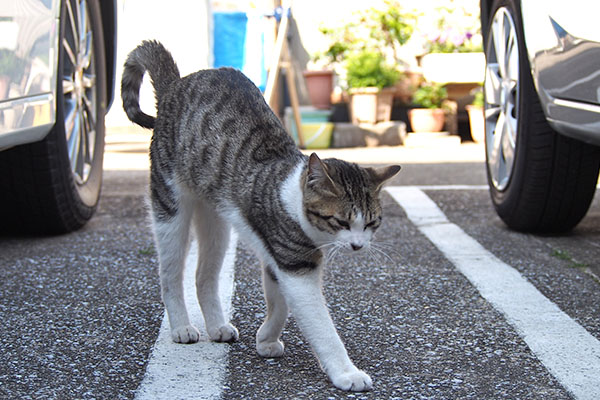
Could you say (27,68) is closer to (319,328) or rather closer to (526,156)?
(319,328)

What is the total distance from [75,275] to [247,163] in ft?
3.77

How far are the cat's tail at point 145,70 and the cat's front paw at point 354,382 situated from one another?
140 centimetres

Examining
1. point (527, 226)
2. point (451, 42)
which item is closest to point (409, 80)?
point (451, 42)

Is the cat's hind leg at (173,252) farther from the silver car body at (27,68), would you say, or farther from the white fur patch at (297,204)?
the silver car body at (27,68)

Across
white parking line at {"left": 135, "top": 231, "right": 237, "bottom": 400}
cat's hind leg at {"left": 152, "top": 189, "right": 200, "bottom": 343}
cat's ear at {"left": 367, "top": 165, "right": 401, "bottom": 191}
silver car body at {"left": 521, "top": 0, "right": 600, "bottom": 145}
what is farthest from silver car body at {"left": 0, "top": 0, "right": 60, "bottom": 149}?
silver car body at {"left": 521, "top": 0, "right": 600, "bottom": 145}

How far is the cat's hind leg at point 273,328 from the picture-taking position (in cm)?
264

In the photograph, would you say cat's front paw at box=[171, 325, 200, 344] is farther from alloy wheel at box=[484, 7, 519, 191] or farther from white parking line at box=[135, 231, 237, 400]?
alloy wheel at box=[484, 7, 519, 191]

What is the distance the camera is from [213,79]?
10.1 feet

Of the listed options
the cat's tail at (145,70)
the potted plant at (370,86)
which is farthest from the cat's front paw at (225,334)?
the potted plant at (370,86)

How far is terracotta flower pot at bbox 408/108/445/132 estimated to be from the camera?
975cm

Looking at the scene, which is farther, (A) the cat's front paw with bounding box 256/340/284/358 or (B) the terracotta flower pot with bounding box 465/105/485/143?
(B) the terracotta flower pot with bounding box 465/105/485/143

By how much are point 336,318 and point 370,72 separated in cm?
712

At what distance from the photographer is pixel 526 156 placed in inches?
158

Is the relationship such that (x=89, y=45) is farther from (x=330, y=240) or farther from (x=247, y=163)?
(x=330, y=240)
